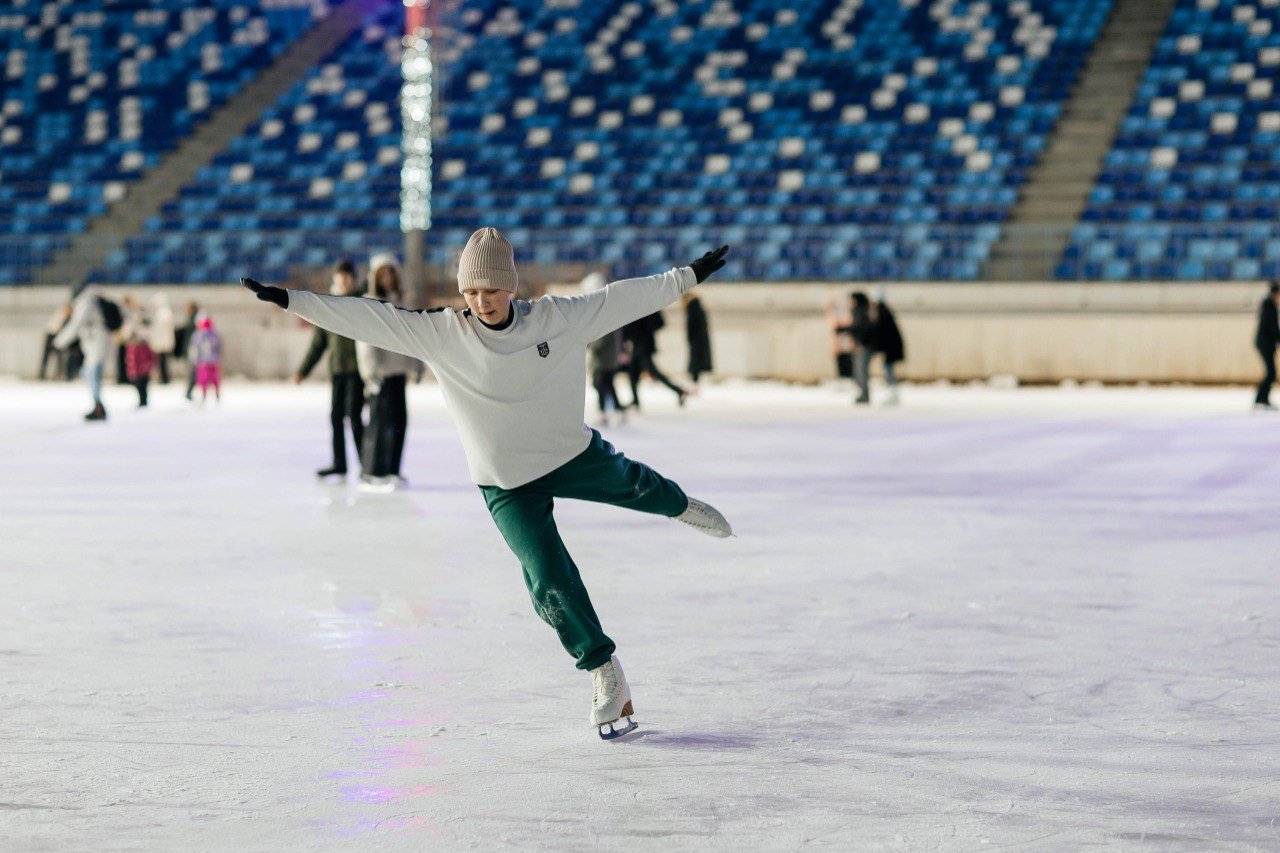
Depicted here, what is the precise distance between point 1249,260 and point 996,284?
12.7 feet

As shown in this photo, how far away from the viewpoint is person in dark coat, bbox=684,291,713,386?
2483 centimetres

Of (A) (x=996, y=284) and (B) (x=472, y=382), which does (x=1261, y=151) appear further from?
(B) (x=472, y=382)

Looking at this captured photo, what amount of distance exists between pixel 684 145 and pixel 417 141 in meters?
4.91

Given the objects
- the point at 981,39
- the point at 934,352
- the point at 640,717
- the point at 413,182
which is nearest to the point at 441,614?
the point at 640,717

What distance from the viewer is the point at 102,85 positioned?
38.9 m

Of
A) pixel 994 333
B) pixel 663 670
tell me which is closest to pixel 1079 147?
pixel 994 333

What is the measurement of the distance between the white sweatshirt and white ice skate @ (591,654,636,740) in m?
0.60

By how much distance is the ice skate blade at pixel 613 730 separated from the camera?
501cm

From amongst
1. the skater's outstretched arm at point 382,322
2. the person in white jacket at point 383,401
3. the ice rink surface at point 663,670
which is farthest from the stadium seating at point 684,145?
the skater's outstretched arm at point 382,322

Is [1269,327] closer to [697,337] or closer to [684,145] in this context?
[697,337]

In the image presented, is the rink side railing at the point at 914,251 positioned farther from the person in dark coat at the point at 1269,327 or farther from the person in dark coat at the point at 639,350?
the person in dark coat at the point at 639,350

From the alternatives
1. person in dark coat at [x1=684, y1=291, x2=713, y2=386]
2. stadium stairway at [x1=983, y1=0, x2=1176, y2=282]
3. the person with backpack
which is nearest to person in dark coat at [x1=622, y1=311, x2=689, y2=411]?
person in dark coat at [x1=684, y1=291, x2=713, y2=386]

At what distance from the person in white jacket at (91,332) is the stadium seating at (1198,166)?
1586 cm

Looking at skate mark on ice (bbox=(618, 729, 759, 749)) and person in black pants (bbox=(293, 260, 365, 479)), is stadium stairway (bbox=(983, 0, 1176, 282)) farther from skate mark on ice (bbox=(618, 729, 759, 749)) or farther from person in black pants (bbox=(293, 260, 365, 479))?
skate mark on ice (bbox=(618, 729, 759, 749))
